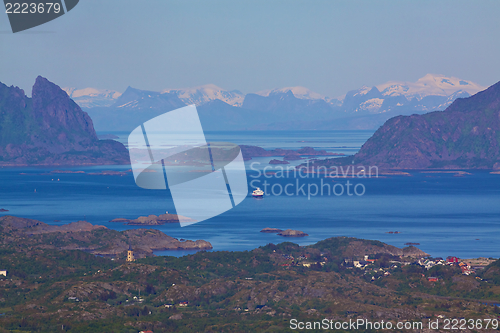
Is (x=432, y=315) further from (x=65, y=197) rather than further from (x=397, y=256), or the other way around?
(x=65, y=197)

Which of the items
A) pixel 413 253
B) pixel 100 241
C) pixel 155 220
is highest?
pixel 100 241

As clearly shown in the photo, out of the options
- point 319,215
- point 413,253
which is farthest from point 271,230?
point 413,253

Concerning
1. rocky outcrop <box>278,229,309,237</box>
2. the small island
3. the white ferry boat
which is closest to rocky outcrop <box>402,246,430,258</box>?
rocky outcrop <box>278,229,309,237</box>

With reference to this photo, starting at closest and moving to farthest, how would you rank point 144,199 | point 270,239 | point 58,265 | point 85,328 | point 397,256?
point 85,328, point 58,265, point 397,256, point 270,239, point 144,199

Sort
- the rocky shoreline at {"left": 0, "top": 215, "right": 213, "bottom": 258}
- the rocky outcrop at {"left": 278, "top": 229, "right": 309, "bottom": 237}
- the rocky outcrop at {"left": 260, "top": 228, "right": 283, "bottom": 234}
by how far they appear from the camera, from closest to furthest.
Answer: the rocky shoreline at {"left": 0, "top": 215, "right": 213, "bottom": 258} → the rocky outcrop at {"left": 278, "top": 229, "right": 309, "bottom": 237} → the rocky outcrop at {"left": 260, "top": 228, "right": 283, "bottom": 234}

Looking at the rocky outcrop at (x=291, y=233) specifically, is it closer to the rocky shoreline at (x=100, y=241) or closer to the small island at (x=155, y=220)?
the rocky shoreline at (x=100, y=241)

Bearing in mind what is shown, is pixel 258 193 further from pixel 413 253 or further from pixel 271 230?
pixel 413 253

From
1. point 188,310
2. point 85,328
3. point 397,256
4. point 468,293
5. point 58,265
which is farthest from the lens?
point 397,256

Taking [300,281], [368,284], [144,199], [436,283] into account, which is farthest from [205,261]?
[144,199]

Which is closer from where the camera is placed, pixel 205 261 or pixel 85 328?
pixel 85 328

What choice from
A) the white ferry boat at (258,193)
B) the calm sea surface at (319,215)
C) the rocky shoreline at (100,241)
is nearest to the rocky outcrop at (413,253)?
the calm sea surface at (319,215)

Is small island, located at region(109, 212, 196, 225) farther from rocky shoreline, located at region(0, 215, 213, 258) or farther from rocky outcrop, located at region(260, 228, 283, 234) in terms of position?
rocky outcrop, located at region(260, 228, 283, 234)
